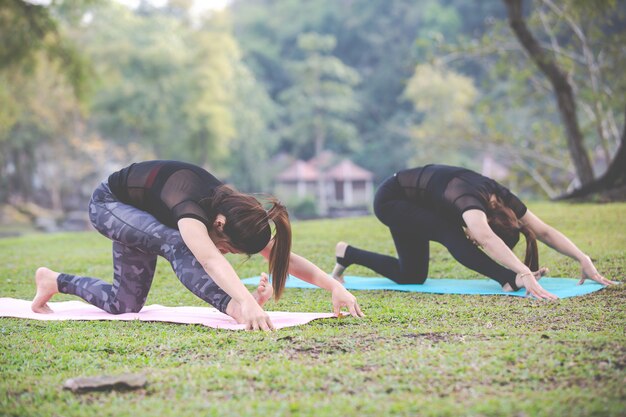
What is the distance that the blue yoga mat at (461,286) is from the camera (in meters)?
5.04

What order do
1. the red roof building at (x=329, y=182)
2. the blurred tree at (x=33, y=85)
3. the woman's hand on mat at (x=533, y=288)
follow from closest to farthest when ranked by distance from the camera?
the woman's hand on mat at (x=533, y=288) < the blurred tree at (x=33, y=85) < the red roof building at (x=329, y=182)

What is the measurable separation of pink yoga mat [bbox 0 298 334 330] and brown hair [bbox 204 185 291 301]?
29cm

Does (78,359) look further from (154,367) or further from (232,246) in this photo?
(232,246)

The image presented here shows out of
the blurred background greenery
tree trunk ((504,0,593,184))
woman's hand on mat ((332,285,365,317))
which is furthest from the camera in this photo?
the blurred background greenery

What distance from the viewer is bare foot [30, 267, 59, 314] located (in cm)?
443

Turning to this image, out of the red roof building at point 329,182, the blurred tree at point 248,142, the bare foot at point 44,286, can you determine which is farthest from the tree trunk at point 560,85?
the red roof building at point 329,182

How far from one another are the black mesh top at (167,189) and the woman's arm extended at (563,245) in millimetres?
2212

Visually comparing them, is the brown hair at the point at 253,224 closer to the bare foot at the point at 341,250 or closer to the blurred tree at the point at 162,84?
the bare foot at the point at 341,250

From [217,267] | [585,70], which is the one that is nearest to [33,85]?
[585,70]

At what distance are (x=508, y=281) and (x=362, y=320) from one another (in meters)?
1.36

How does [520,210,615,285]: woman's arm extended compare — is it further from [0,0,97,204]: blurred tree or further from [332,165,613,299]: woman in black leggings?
[0,0,97,204]: blurred tree

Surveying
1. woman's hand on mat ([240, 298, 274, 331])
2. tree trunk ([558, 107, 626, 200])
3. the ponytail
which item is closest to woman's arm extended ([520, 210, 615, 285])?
the ponytail

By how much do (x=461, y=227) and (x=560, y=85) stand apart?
8.23 metres

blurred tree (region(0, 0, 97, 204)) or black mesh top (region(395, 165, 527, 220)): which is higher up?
blurred tree (region(0, 0, 97, 204))
